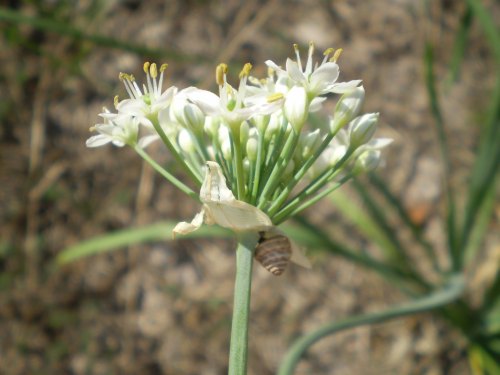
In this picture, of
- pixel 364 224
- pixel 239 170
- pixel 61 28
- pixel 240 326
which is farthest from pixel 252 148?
pixel 364 224

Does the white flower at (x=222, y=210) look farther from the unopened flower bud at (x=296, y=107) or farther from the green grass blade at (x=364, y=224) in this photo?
the green grass blade at (x=364, y=224)

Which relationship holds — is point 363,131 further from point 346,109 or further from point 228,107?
point 228,107

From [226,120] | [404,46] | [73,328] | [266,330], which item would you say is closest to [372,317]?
[226,120]

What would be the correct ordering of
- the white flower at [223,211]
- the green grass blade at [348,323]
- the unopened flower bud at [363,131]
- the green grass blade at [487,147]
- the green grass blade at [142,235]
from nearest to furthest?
1. the white flower at [223,211]
2. the unopened flower bud at [363,131]
3. the green grass blade at [348,323]
4. the green grass blade at [142,235]
5. the green grass blade at [487,147]

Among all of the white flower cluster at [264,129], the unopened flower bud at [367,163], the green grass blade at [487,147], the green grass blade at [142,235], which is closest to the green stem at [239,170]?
the white flower cluster at [264,129]

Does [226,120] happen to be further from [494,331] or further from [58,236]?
[58,236]
